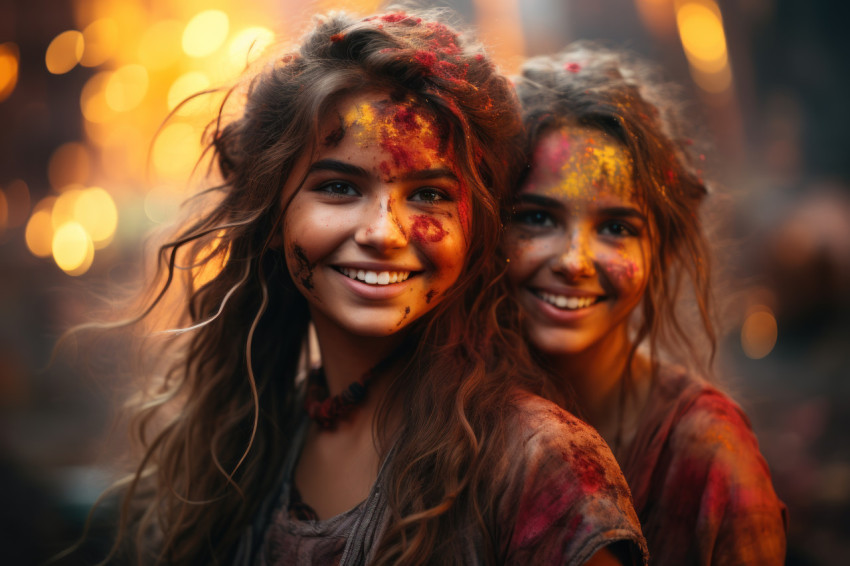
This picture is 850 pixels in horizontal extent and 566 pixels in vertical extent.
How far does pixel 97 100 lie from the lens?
737 centimetres

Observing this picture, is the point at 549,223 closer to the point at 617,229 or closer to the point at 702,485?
the point at 617,229

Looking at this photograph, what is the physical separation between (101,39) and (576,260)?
6770mm

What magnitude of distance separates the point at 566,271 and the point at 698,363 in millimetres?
823

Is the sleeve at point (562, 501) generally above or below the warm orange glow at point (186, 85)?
below

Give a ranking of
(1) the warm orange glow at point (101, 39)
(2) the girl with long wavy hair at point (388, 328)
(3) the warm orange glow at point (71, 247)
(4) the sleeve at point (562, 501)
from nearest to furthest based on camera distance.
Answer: (4) the sleeve at point (562, 501)
(2) the girl with long wavy hair at point (388, 328)
(1) the warm orange glow at point (101, 39)
(3) the warm orange glow at point (71, 247)

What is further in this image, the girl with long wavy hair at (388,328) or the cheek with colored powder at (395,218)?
the cheek with colored powder at (395,218)

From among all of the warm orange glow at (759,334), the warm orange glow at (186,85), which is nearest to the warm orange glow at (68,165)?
the warm orange glow at (186,85)

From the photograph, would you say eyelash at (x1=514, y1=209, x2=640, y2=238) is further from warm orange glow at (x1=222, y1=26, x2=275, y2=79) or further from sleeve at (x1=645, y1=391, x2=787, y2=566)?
warm orange glow at (x1=222, y1=26, x2=275, y2=79)

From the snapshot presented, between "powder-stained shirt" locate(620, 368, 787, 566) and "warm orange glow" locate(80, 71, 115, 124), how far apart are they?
6914 millimetres

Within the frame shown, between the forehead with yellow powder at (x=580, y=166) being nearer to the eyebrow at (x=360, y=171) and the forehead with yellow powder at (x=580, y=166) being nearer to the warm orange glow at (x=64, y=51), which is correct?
the eyebrow at (x=360, y=171)

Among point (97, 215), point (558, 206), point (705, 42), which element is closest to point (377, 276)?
point (558, 206)

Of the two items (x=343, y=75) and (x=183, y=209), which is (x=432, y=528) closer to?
(x=343, y=75)

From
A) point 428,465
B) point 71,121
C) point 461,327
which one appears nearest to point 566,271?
point 461,327

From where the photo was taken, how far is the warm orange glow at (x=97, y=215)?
782 centimetres
